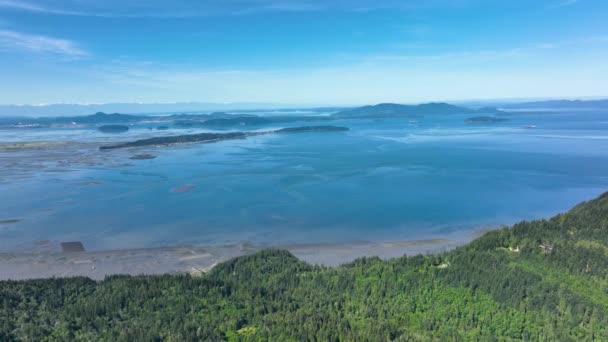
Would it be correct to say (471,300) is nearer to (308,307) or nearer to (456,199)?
(308,307)

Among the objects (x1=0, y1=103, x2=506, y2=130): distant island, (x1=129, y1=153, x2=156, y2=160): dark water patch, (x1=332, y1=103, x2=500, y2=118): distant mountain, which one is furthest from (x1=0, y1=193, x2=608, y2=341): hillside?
(x1=332, y1=103, x2=500, y2=118): distant mountain

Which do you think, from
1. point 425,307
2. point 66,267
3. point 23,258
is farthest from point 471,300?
point 23,258

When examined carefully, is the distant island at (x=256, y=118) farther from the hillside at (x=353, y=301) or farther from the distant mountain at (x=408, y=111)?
the hillside at (x=353, y=301)

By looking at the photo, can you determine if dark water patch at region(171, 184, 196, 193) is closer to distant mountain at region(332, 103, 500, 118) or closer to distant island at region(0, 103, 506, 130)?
distant island at region(0, 103, 506, 130)

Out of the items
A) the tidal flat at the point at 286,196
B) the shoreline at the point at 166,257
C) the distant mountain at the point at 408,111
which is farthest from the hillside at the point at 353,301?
the distant mountain at the point at 408,111

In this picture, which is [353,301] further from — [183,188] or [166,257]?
[183,188]

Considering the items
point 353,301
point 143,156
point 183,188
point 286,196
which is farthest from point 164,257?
point 143,156
